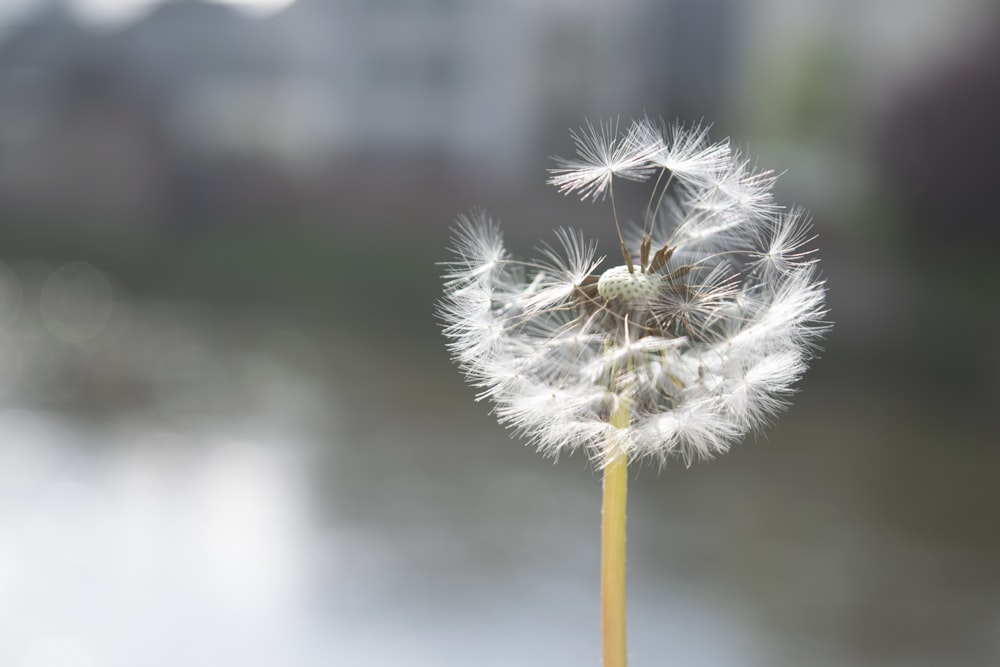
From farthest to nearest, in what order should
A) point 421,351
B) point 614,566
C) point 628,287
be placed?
point 421,351 < point 628,287 < point 614,566

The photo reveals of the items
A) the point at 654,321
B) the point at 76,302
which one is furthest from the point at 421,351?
the point at 654,321

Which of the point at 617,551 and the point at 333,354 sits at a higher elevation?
the point at 333,354

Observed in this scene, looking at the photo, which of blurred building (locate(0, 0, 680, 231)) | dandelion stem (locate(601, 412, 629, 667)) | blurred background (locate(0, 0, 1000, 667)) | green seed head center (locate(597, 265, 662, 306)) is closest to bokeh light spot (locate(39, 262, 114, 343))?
blurred background (locate(0, 0, 1000, 667))

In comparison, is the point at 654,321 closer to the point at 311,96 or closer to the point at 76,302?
the point at 76,302

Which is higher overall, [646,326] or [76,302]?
[76,302]

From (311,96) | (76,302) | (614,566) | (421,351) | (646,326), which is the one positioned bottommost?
(614,566)

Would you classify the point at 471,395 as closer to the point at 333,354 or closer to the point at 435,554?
the point at 333,354

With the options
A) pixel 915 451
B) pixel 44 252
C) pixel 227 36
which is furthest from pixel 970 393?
pixel 227 36

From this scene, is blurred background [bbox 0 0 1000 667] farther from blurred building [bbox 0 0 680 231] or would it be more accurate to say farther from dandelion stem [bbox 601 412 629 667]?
dandelion stem [bbox 601 412 629 667]
